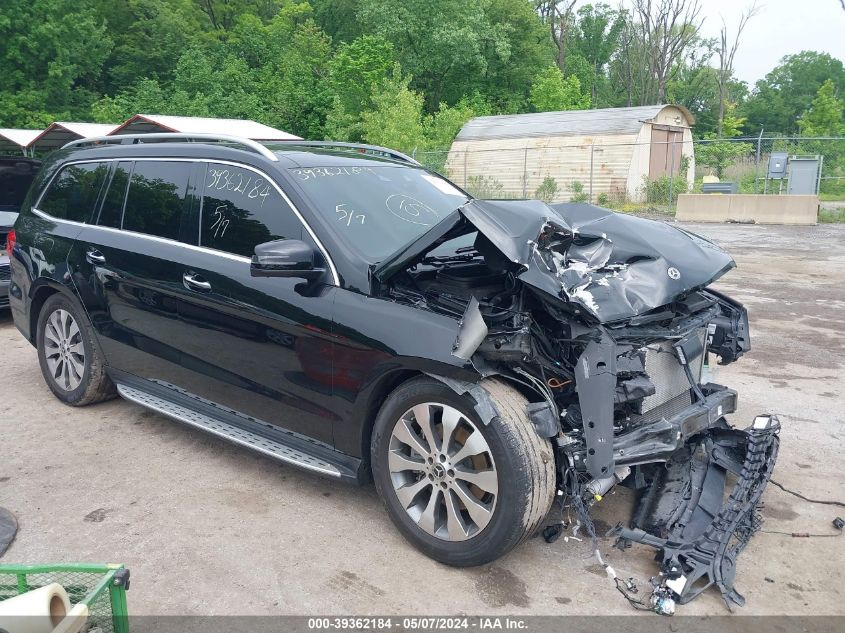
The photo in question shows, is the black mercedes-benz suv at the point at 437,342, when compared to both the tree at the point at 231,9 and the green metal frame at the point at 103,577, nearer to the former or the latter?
the green metal frame at the point at 103,577

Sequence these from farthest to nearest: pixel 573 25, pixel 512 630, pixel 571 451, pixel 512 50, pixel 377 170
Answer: pixel 573 25 → pixel 512 50 → pixel 377 170 → pixel 571 451 → pixel 512 630

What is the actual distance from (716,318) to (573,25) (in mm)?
57197

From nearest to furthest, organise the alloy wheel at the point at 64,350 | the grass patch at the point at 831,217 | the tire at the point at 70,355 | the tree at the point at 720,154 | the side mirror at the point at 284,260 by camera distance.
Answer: the side mirror at the point at 284,260 < the tire at the point at 70,355 < the alloy wheel at the point at 64,350 < the grass patch at the point at 831,217 < the tree at the point at 720,154

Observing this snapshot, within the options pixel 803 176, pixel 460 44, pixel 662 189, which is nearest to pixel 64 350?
pixel 803 176

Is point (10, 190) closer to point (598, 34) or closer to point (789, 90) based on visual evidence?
point (598, 34)

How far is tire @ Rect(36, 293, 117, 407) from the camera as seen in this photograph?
494cm

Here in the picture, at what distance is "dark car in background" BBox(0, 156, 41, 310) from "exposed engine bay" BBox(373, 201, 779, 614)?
20.4 ft

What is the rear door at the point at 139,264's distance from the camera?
4258 millimetres

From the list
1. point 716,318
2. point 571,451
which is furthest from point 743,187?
point 571,451

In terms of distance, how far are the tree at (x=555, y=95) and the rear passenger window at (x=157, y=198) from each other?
36.4 metres

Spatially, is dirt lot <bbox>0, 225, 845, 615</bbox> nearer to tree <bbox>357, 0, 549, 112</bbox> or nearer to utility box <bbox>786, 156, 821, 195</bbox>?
utility box <bbox>786, 156, 821, 195</bbox>

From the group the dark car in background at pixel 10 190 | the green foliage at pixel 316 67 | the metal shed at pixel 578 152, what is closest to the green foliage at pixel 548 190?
the metal shed at pixel 578 152

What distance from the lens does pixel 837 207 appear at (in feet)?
67.2

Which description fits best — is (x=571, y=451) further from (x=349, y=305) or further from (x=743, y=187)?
(x=743, y=187)
